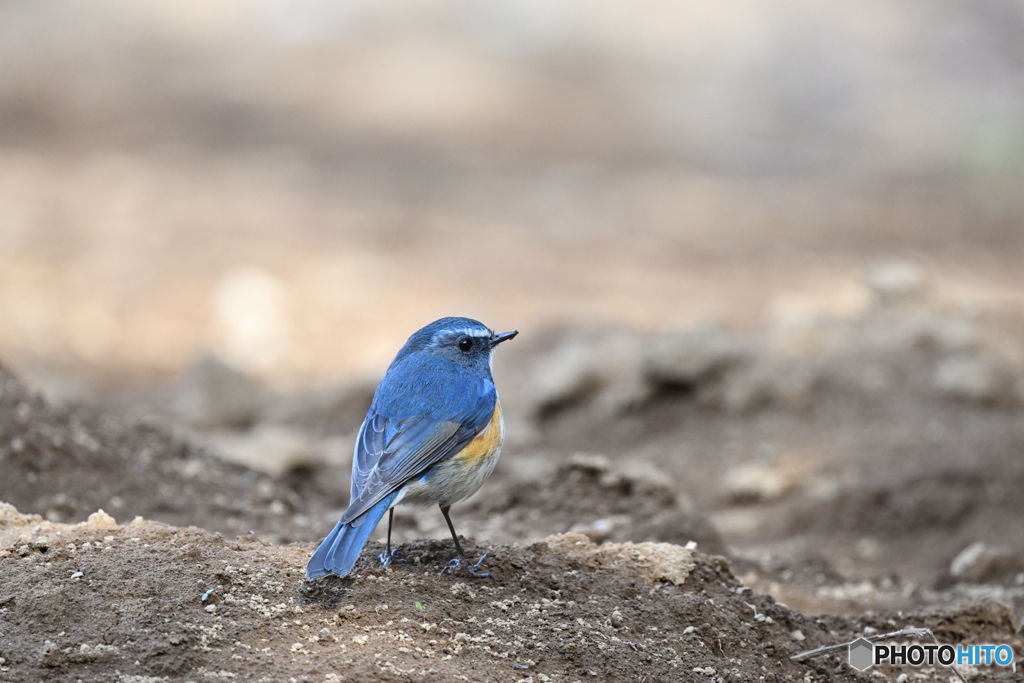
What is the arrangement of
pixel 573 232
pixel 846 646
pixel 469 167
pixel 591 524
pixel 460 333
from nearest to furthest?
pixel 846 646 → pixel 460 333 → pixel 591 524 → pixel 573 232 → pixel 469 167

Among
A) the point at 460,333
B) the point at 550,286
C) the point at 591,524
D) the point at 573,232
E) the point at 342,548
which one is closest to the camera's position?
the point at 342,548

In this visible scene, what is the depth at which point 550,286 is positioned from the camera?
1186 centimetres

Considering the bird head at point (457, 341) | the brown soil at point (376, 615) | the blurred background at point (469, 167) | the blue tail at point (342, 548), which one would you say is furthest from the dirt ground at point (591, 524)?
the blurred background at point (469, 167)

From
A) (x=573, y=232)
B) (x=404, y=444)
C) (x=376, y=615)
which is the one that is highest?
(x=573, y=232)

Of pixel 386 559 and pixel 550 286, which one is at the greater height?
pixel 550 286

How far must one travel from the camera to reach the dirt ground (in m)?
3.16

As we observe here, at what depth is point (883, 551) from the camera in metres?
6.01

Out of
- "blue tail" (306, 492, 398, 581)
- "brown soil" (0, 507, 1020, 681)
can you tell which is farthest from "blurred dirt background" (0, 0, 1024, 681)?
"blue tail" (306, 492, 398, 581)

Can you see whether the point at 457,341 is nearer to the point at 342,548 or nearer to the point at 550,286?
the point at 342,548

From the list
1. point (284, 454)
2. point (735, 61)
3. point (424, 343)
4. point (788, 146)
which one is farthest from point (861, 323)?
point (735, 61)

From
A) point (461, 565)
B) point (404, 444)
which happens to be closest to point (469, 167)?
point (404, 444)

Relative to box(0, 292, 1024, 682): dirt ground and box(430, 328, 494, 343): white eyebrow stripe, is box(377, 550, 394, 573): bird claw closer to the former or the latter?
box(0, 292, 1024, 682): dirt ground

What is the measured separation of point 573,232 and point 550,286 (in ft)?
7.33

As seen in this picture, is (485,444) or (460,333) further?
(460,333)
